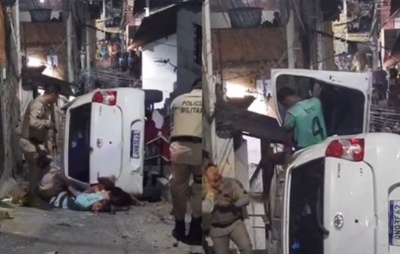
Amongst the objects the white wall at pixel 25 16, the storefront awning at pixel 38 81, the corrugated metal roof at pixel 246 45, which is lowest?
the storefront awning at pixel 38 81

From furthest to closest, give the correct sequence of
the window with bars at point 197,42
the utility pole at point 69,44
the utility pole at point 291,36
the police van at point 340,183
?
the utility pole at point 69,44, the window with bars at point 197,42, the utility pole at point 291,36, the police van at point 340,183

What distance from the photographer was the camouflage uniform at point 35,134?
5.48ft

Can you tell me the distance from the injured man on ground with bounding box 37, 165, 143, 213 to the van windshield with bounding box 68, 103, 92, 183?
21 mm

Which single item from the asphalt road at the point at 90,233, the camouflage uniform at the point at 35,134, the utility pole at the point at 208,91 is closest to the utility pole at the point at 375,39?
the utility pole at the point at 208,91

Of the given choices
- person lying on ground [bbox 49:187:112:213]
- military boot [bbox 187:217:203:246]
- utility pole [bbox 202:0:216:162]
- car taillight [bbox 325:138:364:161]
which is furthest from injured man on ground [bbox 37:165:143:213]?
car taillight [bbox 325:138:364:161]

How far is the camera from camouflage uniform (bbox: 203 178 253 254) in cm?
150

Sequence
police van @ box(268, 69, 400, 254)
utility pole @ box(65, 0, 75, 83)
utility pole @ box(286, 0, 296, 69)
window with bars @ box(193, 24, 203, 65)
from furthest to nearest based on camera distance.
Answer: utility pole @ box(65, 0, 75, 83), window with bars @ box(193, 24, 203, 65), utility pole @ box(286, 0, 296, 69), police van @ box(268, 69, 400, 254)

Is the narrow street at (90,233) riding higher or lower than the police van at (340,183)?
lower

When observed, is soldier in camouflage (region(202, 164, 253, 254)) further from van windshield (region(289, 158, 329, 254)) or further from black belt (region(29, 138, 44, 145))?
black belt (region(29, 138, 44, 145))

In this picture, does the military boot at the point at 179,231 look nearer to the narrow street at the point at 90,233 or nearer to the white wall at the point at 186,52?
the narrow street at the point at 90,233

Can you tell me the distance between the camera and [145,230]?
1723 millimetres

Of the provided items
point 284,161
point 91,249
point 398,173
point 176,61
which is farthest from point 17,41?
point 398,173

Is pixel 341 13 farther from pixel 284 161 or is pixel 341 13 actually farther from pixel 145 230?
pixel 145 230

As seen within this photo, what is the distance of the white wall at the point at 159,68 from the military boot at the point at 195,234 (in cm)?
24
